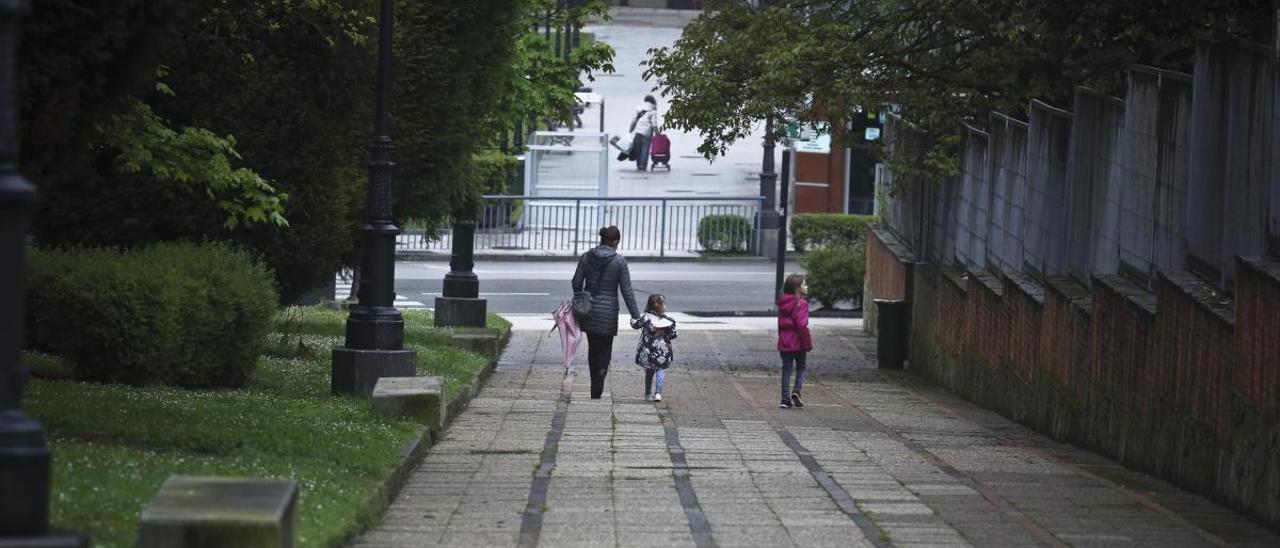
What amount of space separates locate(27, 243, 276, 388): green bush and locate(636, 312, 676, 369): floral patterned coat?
4263 mm

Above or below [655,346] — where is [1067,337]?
above

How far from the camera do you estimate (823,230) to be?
43094 millimetres

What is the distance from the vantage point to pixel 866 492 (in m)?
11.3

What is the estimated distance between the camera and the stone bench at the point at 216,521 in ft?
22.7

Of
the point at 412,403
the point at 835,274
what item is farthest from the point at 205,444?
the point at 835,274

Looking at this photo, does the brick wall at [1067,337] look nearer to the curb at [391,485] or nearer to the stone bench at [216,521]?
the curb at [391,485]

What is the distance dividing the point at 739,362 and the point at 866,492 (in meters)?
14.6

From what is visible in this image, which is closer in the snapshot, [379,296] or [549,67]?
[379,296]

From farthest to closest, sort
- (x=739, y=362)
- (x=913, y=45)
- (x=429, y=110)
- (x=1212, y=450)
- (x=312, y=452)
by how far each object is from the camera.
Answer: (x=739, y=362) → (x=913, y=45) → (x=429, y=110) → (x=1212, y=450) → (x=312, y=452)

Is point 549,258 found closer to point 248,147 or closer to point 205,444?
point 248,147

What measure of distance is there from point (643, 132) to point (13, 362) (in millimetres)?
49313

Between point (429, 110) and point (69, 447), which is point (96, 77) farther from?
point (429, 110)

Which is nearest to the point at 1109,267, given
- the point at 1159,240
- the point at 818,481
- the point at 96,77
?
the point at 1159,240

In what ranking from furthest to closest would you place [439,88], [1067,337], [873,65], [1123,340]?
1. [873,65]
2. [439,88]
3. [1067,337]
4. [1123,340]
